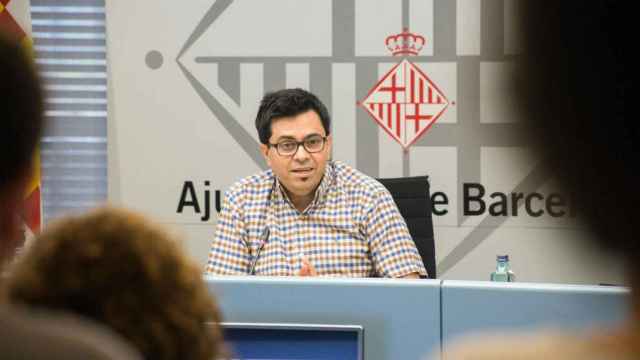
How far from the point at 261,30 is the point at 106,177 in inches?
40.5

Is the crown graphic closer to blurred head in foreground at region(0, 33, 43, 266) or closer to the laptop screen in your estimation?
the laptop screen

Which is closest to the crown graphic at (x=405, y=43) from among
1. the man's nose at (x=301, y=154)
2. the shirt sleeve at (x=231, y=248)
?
the man's nose at (x=301, y=154)

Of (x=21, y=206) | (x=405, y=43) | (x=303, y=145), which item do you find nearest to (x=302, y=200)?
(x=303, y=145)

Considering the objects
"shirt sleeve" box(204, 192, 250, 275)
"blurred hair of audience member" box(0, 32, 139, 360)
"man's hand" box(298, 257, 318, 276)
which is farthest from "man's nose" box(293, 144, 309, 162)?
"blurred hair of audience member" box(0, 32, 139, 360)

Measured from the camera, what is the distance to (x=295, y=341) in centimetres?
230

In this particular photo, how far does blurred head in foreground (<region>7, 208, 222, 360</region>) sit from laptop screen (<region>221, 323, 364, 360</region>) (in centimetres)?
158

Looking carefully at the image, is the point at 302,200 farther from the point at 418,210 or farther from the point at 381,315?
the point at 381,315

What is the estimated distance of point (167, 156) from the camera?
4938mm

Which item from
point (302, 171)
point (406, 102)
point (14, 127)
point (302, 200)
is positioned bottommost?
point (302, 200)

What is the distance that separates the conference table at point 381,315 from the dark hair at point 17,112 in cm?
179

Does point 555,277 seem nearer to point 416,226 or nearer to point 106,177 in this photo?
point 416,226

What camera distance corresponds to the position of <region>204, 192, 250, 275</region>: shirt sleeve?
135 inches

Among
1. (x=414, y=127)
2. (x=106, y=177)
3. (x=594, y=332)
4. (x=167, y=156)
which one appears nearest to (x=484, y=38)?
(x=414, y=127)

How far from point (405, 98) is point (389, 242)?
57.2 inches
